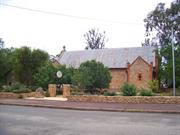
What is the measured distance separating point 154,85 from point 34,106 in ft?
85.3

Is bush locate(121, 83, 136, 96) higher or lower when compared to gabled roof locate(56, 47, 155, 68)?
lower

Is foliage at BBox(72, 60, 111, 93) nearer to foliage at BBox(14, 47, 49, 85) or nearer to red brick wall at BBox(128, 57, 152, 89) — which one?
foliage at BBox(14, 47, 49, 85)

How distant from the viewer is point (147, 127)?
14562 millimetres

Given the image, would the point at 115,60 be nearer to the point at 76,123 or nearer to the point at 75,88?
the point at 75,88

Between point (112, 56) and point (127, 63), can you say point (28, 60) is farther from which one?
point (127, 63)

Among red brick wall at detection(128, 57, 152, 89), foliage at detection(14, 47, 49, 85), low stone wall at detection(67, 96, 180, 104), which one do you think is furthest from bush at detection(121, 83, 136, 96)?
foliage at detection(14, 47, 49, 85)

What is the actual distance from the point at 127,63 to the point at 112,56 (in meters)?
4.95

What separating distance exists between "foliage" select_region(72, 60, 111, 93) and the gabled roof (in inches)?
674

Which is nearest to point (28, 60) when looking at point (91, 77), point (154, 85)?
point (91, 77)

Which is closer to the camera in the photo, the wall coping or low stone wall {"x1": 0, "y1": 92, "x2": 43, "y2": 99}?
the wall coping

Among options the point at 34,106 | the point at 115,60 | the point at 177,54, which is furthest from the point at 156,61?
the point at 34,106

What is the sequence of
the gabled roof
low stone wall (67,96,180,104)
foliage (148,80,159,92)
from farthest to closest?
1. the gabled roof
2. foliage (148,80,159,92)
3. low stone wall (67,96,180,104)

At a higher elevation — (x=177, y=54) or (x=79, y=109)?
(x=177, y=54)

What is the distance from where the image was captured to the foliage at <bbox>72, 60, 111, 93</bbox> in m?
37.8
